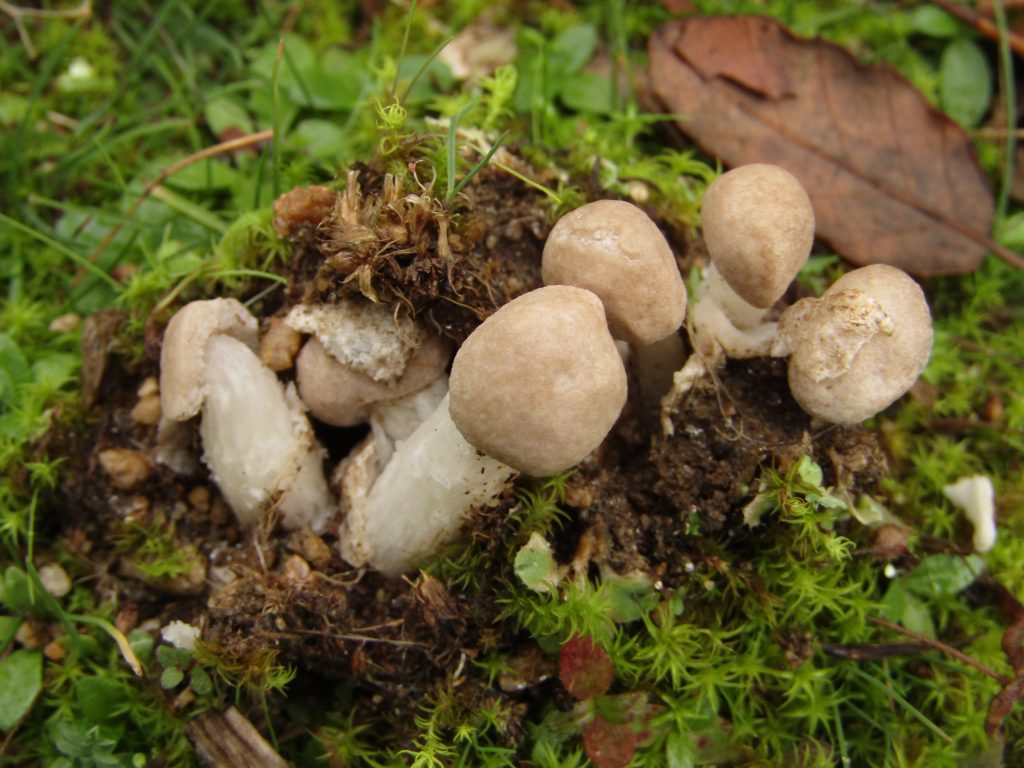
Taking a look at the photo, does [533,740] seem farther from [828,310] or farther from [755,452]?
[828,310]

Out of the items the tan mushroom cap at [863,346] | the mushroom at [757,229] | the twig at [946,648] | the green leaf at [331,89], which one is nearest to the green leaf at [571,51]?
the green leaf at [331,89]

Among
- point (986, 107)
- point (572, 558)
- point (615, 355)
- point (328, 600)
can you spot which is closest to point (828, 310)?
point (615, 355)

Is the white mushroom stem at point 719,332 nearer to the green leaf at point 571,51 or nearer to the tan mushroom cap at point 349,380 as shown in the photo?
the tan mushroom cap at point 349,380

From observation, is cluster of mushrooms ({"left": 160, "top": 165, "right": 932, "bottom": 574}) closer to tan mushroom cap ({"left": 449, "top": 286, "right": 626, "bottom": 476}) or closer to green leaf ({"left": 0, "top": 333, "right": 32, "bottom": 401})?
tan mushroom cap ({"left": 449, "top": 286, "right": 626, "bottom": 476})

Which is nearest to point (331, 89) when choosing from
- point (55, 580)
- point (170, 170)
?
point (170, 170)

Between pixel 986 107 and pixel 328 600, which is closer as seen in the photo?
pixel 328 600
